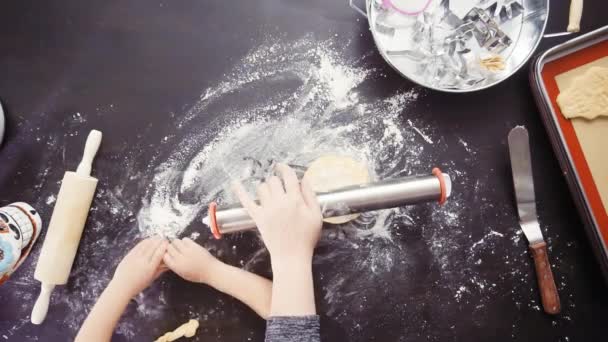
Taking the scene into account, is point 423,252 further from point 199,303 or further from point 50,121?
point 50,121

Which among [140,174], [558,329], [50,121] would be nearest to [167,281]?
[140,174]

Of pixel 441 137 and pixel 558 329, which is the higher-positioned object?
pixel 441 137

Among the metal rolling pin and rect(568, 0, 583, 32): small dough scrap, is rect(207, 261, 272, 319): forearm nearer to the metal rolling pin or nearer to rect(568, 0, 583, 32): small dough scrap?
the metal rolling pin

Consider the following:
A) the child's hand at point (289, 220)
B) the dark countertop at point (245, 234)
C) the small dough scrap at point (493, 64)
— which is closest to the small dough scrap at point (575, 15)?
the dark countertop at point (245, 234)

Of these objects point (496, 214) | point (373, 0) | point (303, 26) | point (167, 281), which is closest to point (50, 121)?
point (167, 281)

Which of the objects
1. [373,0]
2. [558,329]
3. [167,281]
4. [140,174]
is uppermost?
[373,0]

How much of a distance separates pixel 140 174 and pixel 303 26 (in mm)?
451

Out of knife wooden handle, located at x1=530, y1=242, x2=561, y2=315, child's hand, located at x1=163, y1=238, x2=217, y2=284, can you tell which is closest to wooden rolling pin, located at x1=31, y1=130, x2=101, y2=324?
child's hand, located at x1=163, y1=238, x2=217, y2=284

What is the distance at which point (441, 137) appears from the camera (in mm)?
821

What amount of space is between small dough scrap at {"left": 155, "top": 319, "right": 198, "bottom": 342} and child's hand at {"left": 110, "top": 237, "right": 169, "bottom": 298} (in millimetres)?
104

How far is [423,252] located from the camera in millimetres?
811

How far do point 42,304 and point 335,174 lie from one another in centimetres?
62

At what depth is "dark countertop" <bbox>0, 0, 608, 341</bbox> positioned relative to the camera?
0.80m

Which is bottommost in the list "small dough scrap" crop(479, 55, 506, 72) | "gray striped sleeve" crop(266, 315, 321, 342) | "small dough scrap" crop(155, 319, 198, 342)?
"gray striped sleeve" crop(266, 315, 321, 342)
